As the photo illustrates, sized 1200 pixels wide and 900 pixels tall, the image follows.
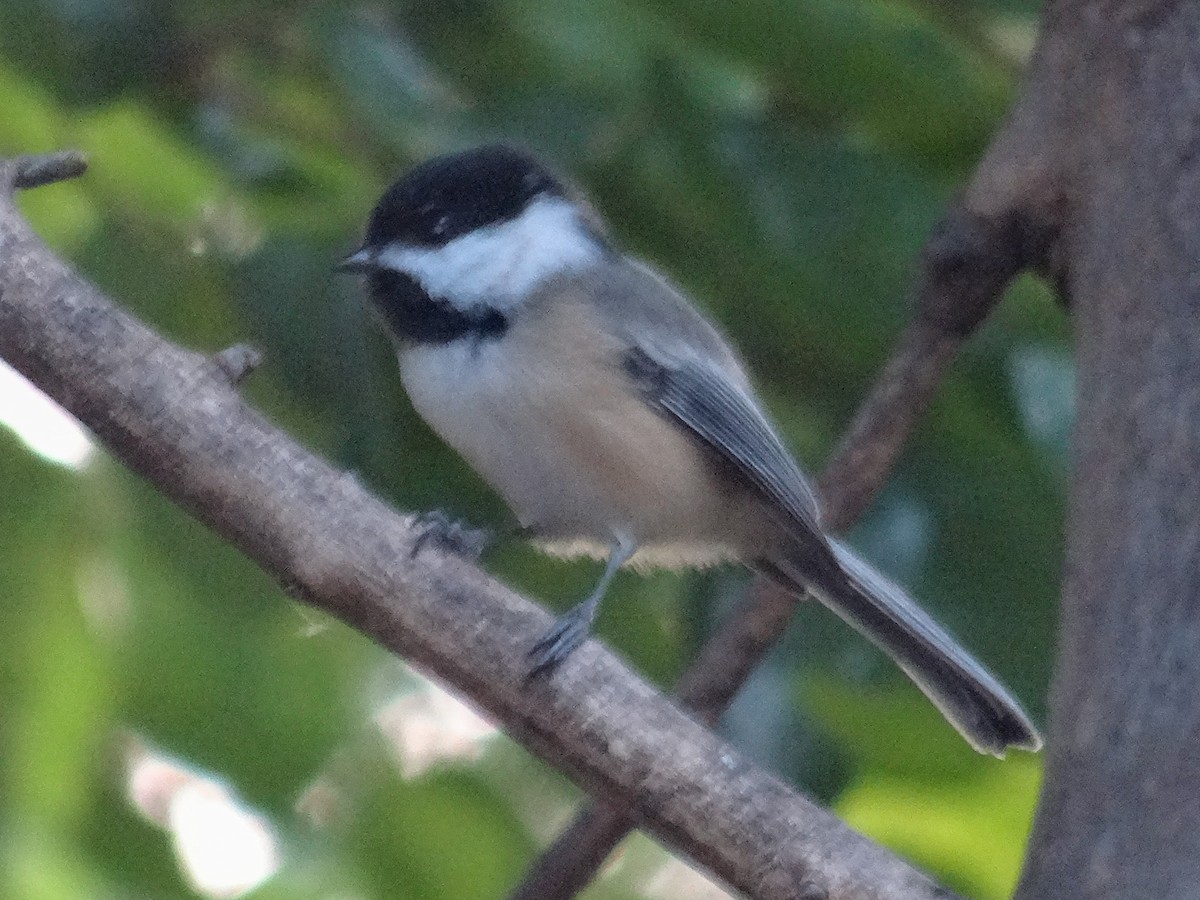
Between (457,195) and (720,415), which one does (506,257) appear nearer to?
(457,195)

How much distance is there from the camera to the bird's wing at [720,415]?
1053 mm

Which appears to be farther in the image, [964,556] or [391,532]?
[964,556]

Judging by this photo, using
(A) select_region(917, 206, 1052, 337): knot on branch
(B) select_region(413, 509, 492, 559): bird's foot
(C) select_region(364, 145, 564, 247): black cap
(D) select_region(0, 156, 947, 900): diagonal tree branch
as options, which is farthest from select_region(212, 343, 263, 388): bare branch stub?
(A) select_region(917, 206, 1052, 337): knot on branch

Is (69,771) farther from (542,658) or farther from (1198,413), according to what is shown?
(1198,413)

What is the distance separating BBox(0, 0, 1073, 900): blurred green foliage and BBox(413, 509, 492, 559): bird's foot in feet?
0.24

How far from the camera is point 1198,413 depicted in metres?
0.78

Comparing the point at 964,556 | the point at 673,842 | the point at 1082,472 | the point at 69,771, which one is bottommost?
the point at 69,771

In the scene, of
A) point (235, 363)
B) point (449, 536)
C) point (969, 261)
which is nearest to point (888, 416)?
point (969, 261)

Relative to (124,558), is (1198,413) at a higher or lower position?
higher

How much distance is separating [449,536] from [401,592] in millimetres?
103

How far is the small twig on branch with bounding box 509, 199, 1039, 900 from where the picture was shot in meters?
0.93

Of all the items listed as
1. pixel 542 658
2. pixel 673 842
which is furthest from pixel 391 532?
pixel 673 842

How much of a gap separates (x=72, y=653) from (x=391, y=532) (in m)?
0.33

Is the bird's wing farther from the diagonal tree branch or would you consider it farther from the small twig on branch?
the diagonal tree branch
